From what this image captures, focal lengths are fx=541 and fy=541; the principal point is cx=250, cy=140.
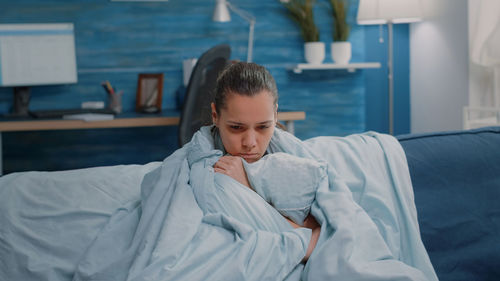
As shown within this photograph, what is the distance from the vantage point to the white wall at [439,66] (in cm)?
295

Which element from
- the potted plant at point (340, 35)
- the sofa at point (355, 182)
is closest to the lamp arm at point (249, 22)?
the potted plant at point (340, 35)

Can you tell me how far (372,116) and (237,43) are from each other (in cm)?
104

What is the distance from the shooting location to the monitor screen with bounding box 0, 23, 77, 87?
3064 millimetres

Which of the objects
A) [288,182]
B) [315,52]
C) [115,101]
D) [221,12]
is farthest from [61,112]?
[288,182]

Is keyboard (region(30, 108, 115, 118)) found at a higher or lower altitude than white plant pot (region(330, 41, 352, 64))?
lower

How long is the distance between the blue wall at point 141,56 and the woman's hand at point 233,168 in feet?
6.98

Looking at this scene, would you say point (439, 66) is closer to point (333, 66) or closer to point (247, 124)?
point (333, 66)

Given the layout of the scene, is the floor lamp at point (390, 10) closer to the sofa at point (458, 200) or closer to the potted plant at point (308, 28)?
the potted plant at point (308, 28)


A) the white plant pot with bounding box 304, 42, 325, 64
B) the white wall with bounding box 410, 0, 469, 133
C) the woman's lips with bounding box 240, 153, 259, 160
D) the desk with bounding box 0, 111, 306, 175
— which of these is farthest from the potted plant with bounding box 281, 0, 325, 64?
the woman's lips with bounding box 240, 153, 259, 160

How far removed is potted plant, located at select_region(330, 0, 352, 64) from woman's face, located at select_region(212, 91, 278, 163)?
2.15 m

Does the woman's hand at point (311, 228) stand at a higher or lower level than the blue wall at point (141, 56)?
lower

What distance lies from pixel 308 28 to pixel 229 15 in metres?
0.50

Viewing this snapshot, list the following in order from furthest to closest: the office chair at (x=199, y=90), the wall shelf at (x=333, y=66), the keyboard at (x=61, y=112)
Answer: the wall shelf at (x=333, y=66), the keyboard at (x=61, y=112), the office chair at (x=199, y=90)

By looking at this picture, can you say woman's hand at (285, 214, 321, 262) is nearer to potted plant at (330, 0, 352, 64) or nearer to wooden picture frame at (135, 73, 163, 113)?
wooden picture frame at (135, 73, 163, 113)
